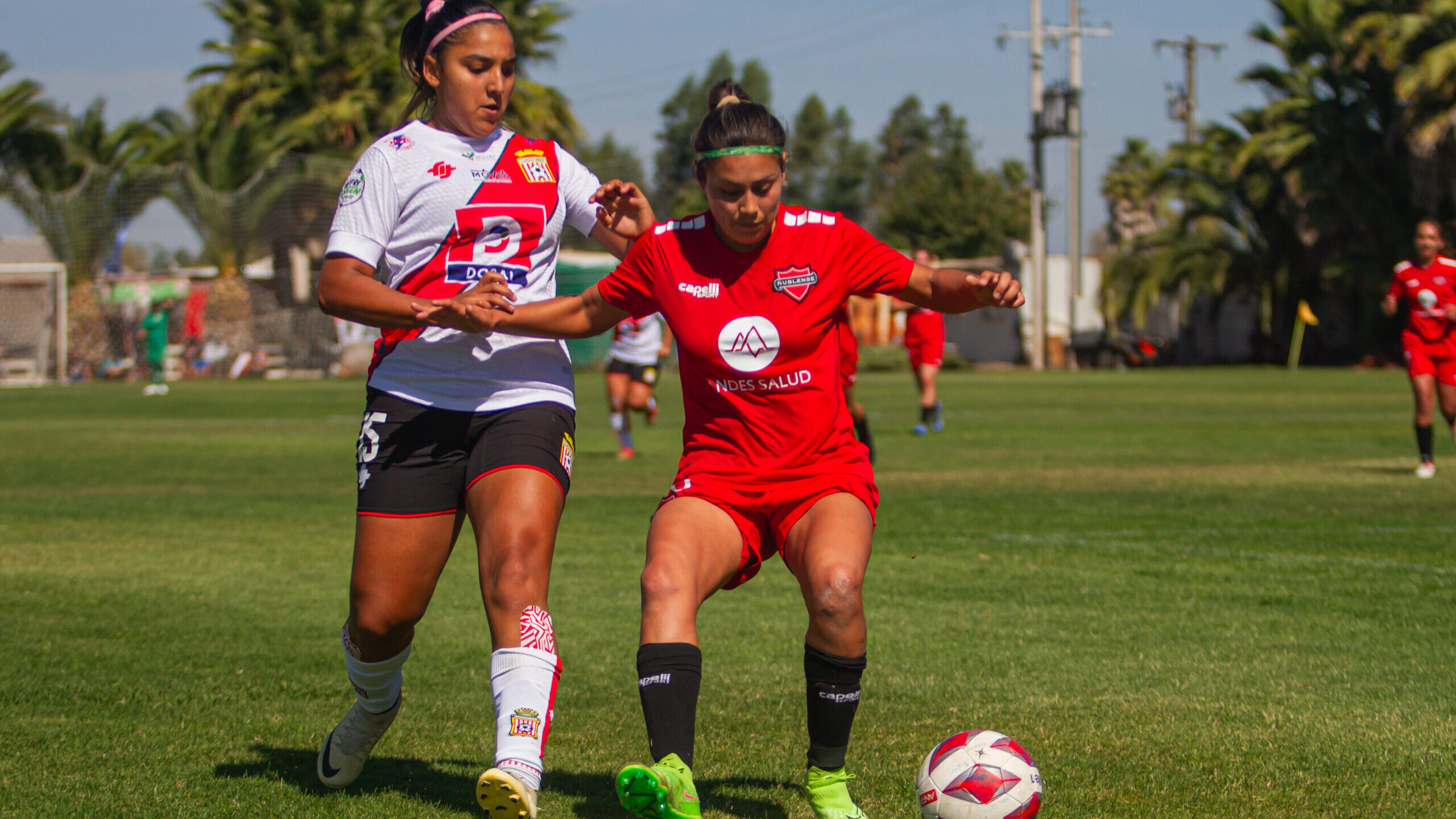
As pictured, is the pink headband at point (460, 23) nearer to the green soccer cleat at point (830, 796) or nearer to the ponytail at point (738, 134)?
the ponytail at point (738, 134)

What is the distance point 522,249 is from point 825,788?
1.70 m

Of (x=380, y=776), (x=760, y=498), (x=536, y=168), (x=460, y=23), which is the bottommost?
(x=380, y=776)

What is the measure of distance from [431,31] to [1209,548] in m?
6.22

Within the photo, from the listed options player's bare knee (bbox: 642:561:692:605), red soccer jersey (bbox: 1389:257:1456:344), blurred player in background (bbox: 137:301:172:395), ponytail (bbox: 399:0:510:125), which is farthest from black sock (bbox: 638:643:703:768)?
blurred player in background (bbox: 137:301:172:395)

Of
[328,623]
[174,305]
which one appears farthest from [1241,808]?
[174,305]

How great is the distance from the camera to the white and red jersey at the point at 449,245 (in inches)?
153

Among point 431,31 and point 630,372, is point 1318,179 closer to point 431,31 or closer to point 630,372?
point 630,372

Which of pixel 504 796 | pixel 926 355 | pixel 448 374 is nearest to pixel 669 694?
pixel 504 796

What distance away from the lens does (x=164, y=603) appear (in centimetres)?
700

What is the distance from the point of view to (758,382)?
3.81 m

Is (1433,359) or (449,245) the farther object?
(1433,359)

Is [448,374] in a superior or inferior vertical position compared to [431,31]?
inferior

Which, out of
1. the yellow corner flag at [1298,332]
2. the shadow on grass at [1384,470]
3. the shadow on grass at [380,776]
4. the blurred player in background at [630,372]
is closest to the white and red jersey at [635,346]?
the blurred player in background at [630,372]

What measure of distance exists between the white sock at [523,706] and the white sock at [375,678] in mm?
501
